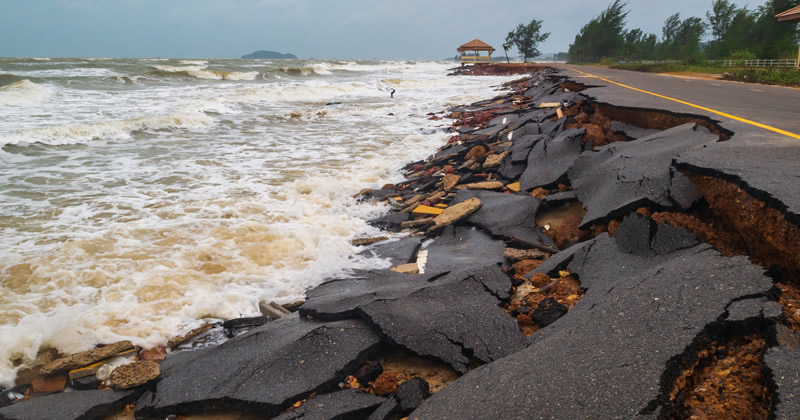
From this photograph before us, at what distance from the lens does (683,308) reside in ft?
7.13

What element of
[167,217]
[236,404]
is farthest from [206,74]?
[236,404]

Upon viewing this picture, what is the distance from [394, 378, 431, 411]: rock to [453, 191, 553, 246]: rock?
8.50ft

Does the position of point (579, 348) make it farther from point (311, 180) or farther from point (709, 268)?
point (311, 180)

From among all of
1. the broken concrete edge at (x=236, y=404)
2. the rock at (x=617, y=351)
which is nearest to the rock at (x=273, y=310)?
the broken concrete edge at (x=236, y=404)

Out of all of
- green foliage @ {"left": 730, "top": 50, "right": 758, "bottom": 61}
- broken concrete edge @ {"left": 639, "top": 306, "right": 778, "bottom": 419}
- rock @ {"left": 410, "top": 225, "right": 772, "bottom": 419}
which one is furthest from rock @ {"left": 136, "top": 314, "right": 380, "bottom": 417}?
green foliage @ {"left": 730, "top": 50, "right": 758, "bottom": 61}

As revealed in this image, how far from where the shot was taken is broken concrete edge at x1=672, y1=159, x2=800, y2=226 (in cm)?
260

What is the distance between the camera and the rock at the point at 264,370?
8.40 feet

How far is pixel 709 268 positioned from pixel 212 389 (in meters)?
3.13

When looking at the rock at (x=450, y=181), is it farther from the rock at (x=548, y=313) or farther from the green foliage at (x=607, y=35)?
the green foliage at (x=607, y=35)

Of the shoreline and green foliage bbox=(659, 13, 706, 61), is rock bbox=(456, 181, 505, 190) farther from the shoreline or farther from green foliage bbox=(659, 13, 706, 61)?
green foliage bbox=(659, 13, 706, 61)

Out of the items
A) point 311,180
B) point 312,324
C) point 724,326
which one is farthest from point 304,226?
point 724,326

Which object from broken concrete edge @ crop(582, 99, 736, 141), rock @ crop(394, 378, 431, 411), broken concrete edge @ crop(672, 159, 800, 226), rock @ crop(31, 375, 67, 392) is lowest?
rock @ crop(31, 375, 67, 392)

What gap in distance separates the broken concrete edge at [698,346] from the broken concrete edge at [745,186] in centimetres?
85

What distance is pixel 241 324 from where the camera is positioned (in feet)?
12.1
